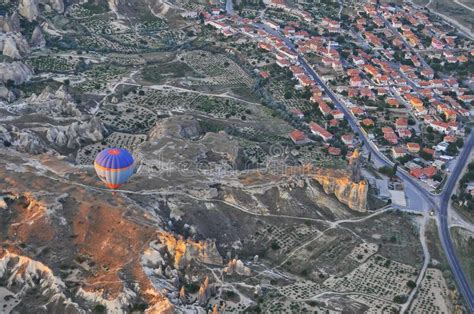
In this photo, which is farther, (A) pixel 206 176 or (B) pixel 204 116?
(B) pixel 204 116

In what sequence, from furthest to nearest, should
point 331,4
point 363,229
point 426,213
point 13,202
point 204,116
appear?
point 331,4 → point 204,116 → point 426,213 → point 363,229 → point 13,202

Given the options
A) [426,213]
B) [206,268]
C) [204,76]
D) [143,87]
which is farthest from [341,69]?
[206,268]

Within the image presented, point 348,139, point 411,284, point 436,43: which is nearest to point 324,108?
point 348,139

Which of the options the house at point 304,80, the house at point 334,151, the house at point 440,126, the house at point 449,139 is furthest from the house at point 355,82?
the house at point 334,151

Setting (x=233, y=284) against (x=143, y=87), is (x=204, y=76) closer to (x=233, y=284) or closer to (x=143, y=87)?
(x=143, y=87)

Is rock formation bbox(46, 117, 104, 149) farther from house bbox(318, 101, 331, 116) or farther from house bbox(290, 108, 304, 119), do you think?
house bbox(318, 101, 331, 116)

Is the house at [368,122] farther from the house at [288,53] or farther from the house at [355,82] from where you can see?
the house at [288,53]

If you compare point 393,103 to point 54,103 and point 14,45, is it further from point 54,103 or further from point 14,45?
point 14,45

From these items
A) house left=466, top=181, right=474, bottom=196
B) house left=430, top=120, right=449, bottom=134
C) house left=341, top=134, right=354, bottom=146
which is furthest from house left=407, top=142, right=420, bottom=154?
house left=466, top=181, right=474, bottom=196
